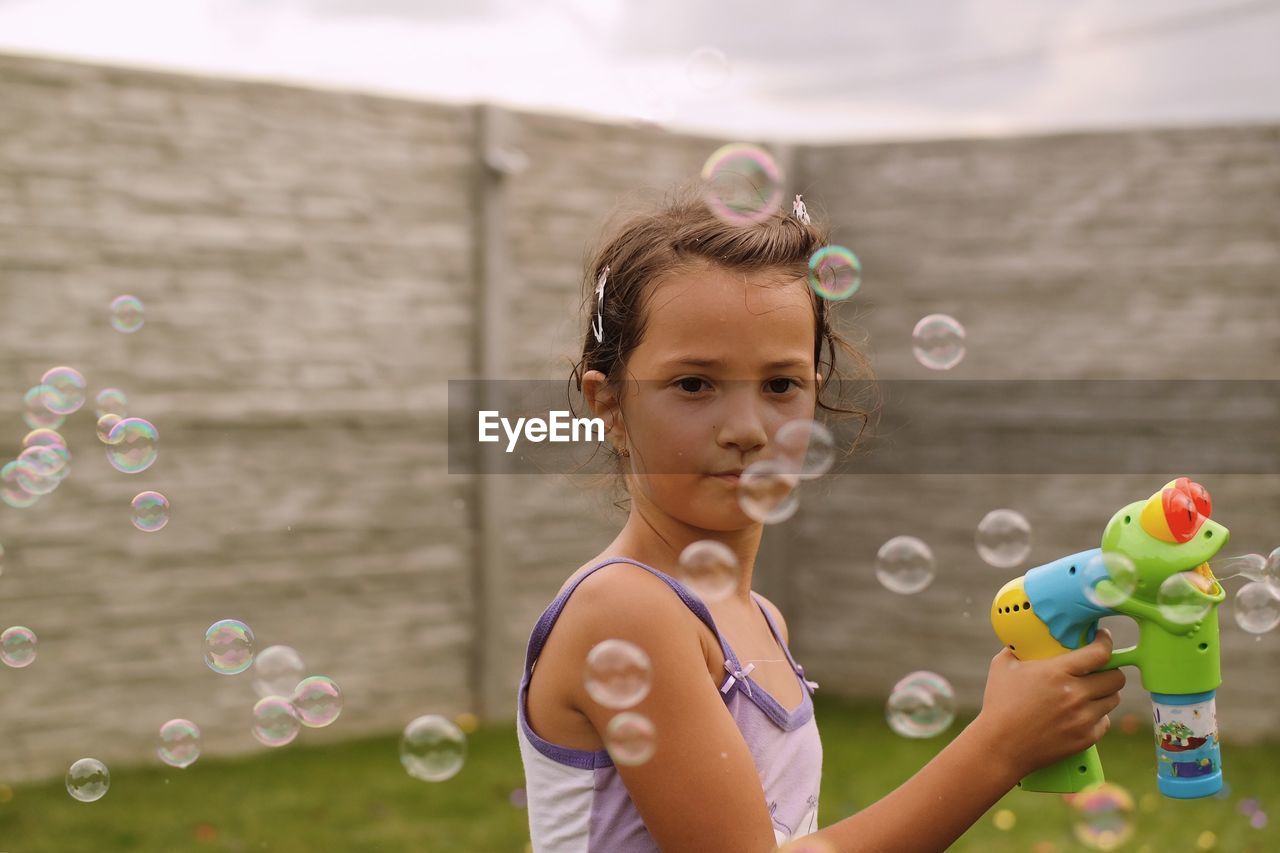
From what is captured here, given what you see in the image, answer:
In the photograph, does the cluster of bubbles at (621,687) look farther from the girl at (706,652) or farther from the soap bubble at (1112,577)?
the soap bubble at (1112,577)

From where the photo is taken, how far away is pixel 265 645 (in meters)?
5.16

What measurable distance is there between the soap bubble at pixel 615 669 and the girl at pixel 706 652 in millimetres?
12

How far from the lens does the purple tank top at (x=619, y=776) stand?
5.00ft

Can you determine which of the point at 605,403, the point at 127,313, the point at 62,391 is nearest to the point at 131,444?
the point at 62,391

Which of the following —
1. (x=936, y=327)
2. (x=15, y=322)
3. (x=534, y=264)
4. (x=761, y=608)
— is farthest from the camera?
(x=534, y=264)

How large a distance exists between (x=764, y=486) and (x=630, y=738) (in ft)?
1.12

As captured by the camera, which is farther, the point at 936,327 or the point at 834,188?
the point at 834,188

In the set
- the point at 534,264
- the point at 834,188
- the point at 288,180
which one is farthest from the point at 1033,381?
the point at 288,180

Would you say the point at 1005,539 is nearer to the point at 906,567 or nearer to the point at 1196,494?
the point at 906,567

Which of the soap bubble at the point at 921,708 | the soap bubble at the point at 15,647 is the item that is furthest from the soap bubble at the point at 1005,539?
the soap bubble at the point at 15,647

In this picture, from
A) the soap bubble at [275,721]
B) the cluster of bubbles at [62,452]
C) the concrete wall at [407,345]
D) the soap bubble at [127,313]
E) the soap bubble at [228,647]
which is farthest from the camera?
the concrete wall at [407,345]

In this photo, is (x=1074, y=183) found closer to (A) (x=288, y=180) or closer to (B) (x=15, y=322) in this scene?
(A) (x=288, y=180)

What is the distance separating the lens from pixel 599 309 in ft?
5.97

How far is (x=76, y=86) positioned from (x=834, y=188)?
139 inches
